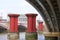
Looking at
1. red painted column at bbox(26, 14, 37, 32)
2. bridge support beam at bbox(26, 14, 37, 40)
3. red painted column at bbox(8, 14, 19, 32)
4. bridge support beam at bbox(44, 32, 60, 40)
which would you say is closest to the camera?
bridge support beam at bbox(44, 32, 60, 40)

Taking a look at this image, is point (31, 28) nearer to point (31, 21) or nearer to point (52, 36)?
point (31, 21)

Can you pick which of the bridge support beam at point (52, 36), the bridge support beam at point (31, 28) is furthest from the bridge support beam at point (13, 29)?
the bridge support beam at point (52, 36)

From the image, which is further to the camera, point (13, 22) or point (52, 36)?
point (13, 22)

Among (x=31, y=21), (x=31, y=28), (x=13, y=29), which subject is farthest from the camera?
(x=31, y=28)

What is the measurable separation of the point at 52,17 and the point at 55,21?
0.32 m

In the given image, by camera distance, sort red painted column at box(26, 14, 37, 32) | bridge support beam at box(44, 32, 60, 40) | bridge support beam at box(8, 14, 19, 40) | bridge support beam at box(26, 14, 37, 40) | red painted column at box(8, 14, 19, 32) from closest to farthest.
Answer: bridge support beam at box(44, 32, 60, 40), bridge support beam at box(26, 14, 37, 40), bridge support beam at box(8, 14, 19, 40), red painted column at box(26, 14, 37, 32), red painted column at box(8, 14, 19, 32)

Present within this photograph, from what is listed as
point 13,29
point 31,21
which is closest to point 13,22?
point 13,29

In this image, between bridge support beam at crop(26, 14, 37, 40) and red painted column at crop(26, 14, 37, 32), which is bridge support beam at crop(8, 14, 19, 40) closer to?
bridge support beam at crop(26, 14, 37, 40)

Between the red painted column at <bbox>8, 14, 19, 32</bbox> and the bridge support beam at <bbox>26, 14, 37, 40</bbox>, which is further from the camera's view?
the red painted column at <bbox>8, 14, 19, 32</bbox>

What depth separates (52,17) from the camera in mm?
15461

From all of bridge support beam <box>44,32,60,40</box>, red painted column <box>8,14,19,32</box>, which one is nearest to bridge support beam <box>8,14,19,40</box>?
red painted column <box>8,14,19,32</box>

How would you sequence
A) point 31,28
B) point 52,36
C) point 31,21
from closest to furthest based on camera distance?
point 52,36, point 31,21, point 31,28

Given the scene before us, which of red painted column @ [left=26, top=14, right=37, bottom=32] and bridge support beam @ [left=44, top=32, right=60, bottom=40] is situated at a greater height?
red painted column @ [left=26, top=14, right=37, bottom=32]

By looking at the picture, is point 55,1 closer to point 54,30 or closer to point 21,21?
point 54,30
